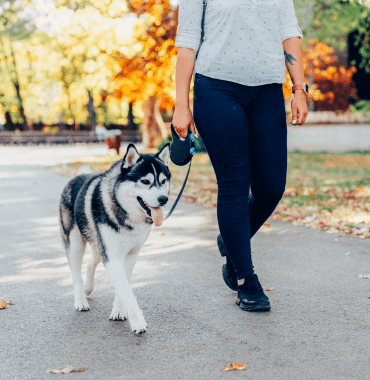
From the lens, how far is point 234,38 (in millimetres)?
3055

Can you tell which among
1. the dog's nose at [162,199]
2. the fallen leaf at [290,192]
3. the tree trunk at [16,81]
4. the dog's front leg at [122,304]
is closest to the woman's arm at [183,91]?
the dog's nose at [162,199]

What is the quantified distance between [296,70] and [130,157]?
3.89 feet

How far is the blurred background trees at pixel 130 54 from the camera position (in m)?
11.7

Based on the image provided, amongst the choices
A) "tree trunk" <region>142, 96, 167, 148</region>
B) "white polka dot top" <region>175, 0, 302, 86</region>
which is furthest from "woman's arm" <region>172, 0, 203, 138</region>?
"tree trunk" <region>142, 96, 167, 148</region>

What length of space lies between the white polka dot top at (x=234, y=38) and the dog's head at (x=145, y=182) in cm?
65

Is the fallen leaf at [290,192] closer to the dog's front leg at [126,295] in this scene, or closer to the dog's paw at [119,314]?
the dog's paw at [119,314]

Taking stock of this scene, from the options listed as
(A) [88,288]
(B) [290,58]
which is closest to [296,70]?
(B) [290,58]

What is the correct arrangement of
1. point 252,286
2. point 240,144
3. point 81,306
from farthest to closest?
point 81,306
point 252,286
point 240,144

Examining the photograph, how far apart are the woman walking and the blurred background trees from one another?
687 centimetres

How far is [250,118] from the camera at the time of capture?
3.15m

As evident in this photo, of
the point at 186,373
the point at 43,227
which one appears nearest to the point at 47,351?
the point at 186,373

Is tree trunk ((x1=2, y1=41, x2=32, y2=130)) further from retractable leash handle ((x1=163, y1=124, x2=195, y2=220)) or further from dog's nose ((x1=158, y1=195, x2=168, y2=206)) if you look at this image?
dog's nose ((x1=158, y1=195, x2=168, y2=206))

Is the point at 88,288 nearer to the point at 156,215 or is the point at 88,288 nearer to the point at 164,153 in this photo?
the point at 156,215

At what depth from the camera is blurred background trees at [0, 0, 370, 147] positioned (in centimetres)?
1173
